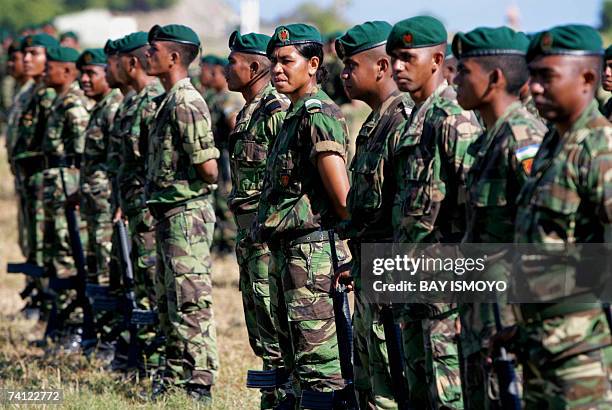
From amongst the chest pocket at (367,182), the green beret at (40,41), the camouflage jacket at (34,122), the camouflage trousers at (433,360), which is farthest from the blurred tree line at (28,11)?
the camouflage trousers at (433,360)

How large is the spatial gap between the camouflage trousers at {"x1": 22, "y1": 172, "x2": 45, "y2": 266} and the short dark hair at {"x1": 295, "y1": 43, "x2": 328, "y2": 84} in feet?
17.1

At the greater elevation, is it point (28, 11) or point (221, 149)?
point (28, 11)

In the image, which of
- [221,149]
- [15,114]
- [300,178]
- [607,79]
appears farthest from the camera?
[221,149]

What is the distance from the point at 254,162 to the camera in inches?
276

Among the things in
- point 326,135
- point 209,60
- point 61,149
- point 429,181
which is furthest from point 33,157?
point 429,181

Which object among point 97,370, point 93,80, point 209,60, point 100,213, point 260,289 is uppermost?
point 209,60

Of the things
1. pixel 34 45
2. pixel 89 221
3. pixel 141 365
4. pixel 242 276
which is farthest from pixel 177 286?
pixel 34 45

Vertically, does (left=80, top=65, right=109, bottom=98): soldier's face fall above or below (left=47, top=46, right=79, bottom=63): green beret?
below

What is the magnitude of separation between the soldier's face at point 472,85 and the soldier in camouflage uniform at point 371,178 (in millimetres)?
702

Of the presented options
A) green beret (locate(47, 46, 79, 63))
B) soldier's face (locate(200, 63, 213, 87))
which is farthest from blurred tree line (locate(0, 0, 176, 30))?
green beret (locate(47, 46, 79, 63))

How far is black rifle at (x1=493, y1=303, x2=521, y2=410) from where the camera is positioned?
4.47 metres

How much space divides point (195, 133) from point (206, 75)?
27.7 feet

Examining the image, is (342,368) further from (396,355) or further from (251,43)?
(251,43)

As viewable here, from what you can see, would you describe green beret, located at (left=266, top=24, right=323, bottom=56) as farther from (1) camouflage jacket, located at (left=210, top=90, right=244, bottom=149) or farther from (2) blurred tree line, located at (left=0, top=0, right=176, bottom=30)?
(2) blurred tree line, located at (left=0, top=0, right=176, bottom=30)
